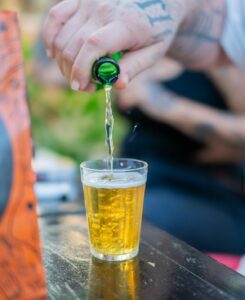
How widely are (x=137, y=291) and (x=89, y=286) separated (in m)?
0.07

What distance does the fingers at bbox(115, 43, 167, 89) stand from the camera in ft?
3.27

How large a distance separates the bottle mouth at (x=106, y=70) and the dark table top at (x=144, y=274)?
0.98ft

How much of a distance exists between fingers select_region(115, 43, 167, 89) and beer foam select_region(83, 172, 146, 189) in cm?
16

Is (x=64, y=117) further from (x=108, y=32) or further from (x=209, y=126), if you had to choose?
(x=108, y=32)

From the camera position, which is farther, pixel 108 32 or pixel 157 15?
pixel 157 15

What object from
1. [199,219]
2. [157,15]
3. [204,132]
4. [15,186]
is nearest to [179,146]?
[204,132]

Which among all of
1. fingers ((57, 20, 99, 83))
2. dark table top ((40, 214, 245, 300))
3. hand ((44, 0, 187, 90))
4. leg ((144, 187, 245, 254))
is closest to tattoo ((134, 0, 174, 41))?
hand ((44, 0, 187, 90))

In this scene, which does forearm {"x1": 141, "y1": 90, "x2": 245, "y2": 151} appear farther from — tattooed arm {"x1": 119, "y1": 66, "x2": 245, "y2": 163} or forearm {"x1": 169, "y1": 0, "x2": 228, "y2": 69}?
forearm {"x1": 169, "y1": 0, "x2": 228, "y2": 69}

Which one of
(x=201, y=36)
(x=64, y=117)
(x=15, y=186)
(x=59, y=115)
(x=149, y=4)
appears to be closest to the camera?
(x=15, y=186)

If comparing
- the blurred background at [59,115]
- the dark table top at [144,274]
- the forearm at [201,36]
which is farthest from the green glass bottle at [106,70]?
the blurred background at [59,115]

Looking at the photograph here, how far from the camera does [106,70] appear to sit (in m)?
0.93

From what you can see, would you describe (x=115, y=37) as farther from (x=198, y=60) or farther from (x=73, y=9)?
(x=198, y=60)

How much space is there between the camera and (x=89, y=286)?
81 centimetres

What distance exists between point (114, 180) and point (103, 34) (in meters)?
0.24
